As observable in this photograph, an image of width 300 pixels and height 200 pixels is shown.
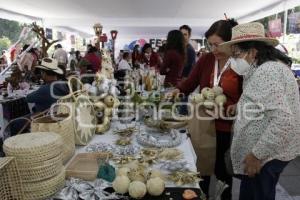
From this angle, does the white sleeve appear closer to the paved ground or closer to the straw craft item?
the straw craft item

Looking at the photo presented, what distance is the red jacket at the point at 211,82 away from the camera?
184 cm

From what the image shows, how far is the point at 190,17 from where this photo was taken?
12875 millimetres

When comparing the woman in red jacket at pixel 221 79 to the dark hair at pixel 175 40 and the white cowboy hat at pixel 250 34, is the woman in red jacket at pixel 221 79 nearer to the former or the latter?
the white cowboy hat at pixel 250 34

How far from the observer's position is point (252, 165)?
1368 millimetres

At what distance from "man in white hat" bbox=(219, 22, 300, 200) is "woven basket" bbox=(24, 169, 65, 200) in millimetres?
823

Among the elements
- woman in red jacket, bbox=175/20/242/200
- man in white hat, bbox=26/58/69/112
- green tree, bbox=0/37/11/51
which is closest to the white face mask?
woman in red jacket, bbox=175/20/242/200

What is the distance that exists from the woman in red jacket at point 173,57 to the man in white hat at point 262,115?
1894mm

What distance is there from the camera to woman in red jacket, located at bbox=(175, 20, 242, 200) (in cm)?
184

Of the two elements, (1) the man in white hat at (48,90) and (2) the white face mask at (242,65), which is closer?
(2) the white face mask at (242,65)

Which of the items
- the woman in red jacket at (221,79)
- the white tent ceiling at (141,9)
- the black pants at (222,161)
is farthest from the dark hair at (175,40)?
the white tent ceiling at (141,9)

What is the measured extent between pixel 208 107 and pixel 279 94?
0.58 m

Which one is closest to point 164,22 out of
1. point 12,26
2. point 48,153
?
point 12,26

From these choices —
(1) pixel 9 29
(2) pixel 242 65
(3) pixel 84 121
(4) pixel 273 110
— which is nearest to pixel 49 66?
(3) pixel 84 121

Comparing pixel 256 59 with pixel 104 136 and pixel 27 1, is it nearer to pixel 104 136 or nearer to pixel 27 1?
pixel 104 136
